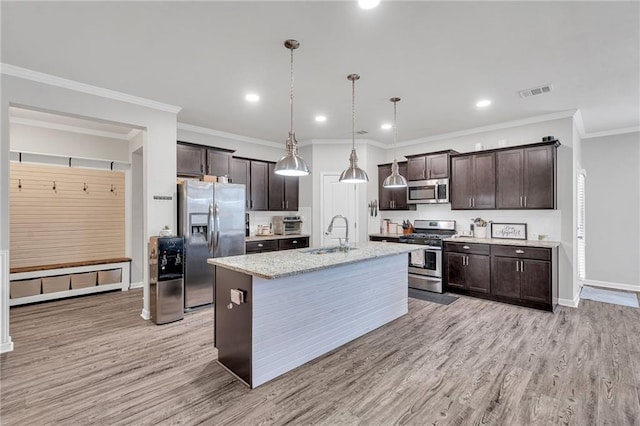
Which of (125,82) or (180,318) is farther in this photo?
(180,318)

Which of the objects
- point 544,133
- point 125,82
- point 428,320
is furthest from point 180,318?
point 544,133

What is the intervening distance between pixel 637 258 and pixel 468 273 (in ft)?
10.4

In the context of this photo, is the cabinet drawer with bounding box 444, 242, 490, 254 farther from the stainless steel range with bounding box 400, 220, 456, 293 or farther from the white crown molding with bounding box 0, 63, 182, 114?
the white crown molding with bounding box 0, 63, 182, 114

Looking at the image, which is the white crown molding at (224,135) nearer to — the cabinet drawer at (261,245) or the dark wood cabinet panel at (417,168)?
the cabinet drawer at (261,245)

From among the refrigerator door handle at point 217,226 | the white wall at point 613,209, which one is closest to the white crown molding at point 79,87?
the refrigerator door handle at point 217,226

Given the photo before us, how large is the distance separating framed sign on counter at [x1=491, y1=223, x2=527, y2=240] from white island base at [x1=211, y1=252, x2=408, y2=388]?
2963mm

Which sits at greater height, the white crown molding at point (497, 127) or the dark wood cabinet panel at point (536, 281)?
the white crown molding at point (497, 127)

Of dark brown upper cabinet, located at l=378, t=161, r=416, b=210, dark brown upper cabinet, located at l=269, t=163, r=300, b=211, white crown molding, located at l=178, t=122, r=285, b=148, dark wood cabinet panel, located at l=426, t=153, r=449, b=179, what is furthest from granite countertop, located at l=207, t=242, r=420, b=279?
white crown molding, located at l=178, t=122, r=285, b=148

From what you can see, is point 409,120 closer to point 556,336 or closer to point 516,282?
point 516,282

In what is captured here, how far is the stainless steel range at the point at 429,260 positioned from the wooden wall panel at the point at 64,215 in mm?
5277

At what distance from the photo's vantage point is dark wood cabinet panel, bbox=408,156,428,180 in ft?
19.3

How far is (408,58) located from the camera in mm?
2980

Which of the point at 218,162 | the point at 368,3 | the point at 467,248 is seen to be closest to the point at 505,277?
the point at 467,248

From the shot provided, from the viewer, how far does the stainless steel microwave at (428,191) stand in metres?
5.62
